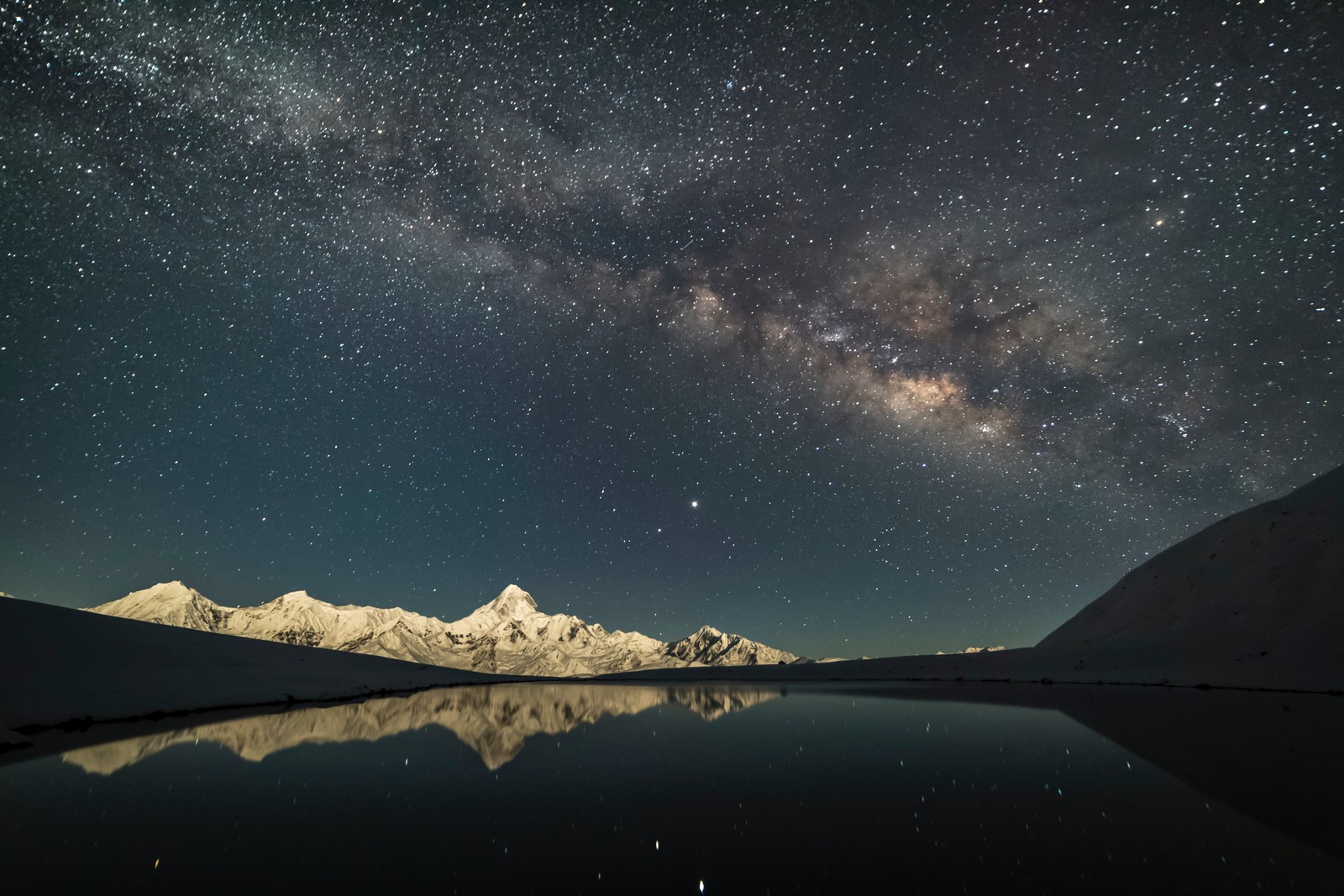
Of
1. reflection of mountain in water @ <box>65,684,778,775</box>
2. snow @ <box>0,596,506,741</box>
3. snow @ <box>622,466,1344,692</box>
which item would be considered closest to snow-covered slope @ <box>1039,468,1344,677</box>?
snow @ <box>622,466,1344,692</box>

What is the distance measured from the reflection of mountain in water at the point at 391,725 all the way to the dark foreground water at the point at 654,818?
0.91ft

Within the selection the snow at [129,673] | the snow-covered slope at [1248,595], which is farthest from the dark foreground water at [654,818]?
the snow-covered slope at [1248,595]

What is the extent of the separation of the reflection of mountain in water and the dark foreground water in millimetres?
277

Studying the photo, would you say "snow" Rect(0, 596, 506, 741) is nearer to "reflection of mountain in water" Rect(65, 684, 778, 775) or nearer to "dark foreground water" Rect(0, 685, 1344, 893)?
"reflection of mountain in water" Rect(65, 684, 778, 775)

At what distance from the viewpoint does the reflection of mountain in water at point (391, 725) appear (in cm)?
1336

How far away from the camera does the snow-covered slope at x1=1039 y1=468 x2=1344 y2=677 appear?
44219 mm

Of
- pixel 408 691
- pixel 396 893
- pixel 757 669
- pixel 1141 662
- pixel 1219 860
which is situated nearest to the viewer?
pixel 396 893

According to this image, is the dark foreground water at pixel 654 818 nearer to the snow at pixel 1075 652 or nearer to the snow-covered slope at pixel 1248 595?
the snow at pixel 1075 652

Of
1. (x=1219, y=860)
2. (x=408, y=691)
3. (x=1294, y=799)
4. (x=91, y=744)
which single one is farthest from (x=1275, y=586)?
(x=91, y=744)

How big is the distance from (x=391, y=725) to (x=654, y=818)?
50.8 ft

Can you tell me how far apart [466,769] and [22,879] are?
6.85 metres

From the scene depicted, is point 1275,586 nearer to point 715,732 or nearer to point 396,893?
point 715,732

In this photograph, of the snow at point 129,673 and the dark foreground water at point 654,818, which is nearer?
the dark foreground water at point 654,818

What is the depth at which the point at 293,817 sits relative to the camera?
7.94 metres
